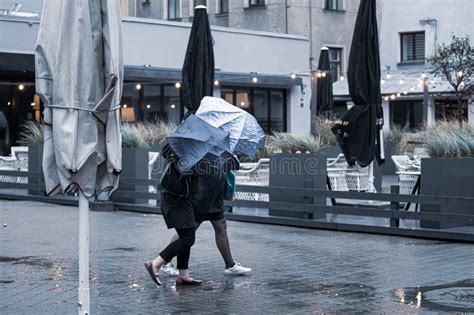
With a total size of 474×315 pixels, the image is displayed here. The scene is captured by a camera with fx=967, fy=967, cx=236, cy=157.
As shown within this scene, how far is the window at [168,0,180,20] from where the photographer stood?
47125mm

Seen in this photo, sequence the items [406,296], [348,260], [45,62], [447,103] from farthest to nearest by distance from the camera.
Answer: [447,103] < [348,260] < [406,296] < [45,62]

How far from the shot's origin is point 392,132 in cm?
2900

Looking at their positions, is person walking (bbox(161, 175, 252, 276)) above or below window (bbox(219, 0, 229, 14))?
below

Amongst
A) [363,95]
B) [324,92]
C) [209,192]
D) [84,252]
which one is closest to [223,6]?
[324,92]

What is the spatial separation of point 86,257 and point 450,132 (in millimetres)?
9611

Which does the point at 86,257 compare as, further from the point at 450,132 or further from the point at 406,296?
the point at 450,132

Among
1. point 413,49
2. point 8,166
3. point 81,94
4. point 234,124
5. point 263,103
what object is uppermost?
point 413,49

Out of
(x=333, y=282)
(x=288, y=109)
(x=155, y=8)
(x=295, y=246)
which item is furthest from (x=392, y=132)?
(x=155, y=8)

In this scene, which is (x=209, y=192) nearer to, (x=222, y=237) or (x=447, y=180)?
(x=222, y=237)

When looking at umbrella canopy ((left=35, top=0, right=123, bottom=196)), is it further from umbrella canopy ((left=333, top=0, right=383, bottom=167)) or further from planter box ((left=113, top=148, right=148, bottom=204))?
planter box ((left=113, top=148, right=148, bottom=204))

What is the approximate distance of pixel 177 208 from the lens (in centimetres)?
1000

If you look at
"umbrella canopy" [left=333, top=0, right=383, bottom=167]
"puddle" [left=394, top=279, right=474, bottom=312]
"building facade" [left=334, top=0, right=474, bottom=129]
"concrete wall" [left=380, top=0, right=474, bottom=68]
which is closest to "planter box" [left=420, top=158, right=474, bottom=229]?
"umbrella canopy" [left=333, top=0, right=383, bottom=167]

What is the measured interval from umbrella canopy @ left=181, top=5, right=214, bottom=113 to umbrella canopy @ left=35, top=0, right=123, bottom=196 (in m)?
12.7

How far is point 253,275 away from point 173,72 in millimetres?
22066
